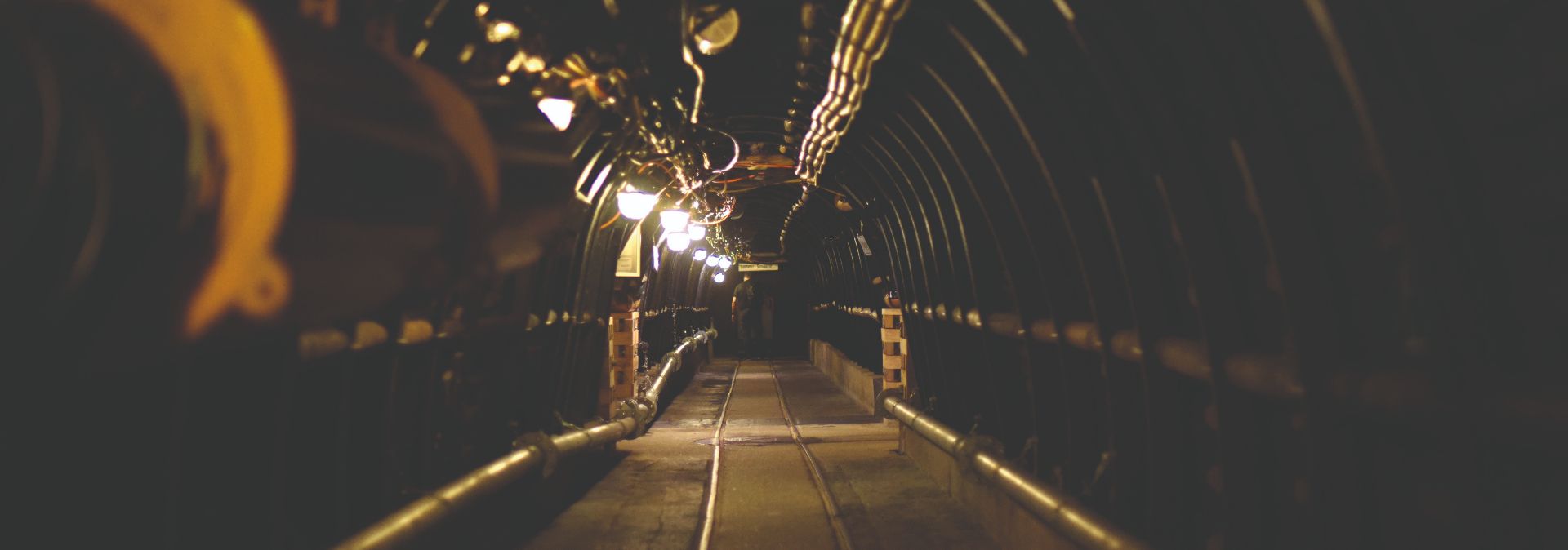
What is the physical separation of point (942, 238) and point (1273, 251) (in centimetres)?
580

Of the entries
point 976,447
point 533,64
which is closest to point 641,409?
point 976,447

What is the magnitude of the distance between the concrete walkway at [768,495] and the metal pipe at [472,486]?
56 centimetres

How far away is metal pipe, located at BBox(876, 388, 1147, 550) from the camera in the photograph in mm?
5117

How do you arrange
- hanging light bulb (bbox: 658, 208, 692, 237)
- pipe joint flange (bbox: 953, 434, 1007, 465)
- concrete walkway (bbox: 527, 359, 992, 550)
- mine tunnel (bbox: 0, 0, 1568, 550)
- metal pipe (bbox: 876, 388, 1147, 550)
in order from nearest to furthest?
mine tunnel (bbox: 0, 0, 1568, 550)
metal pipe (bbox: 876, 388, 1147, 550)
pipe joint flange (bbox: 953, 434, 1007, 465)
concrete walkway (bbox: 527, 359, 992, 550)
hanging light bulb (bbox: 658, 208, 692, 237)

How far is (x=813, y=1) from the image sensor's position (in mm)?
6227

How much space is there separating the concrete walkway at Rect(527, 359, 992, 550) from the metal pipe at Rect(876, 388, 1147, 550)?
0.63 meters

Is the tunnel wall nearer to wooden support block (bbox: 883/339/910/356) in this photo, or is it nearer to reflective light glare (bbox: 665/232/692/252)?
wooden support block (bbox: 883/339/910/356)

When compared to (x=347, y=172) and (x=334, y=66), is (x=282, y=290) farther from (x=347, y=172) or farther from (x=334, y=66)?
(x=334, y=66)

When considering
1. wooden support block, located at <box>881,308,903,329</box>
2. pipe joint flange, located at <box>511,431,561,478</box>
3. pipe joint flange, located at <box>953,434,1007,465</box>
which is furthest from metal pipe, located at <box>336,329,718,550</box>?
wooden support block, located at <box>881,308,903,329</box>

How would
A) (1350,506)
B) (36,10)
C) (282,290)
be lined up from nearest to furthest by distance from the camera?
(36,10) → (282,290) → (1350,506)

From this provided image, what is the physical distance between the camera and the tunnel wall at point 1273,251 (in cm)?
257

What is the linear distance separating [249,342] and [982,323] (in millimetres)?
6051

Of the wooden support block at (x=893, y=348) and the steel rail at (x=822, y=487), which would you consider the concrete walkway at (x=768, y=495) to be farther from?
the wooden support block at (x=893, y=348)

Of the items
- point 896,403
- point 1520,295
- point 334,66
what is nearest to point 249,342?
point 334,66
